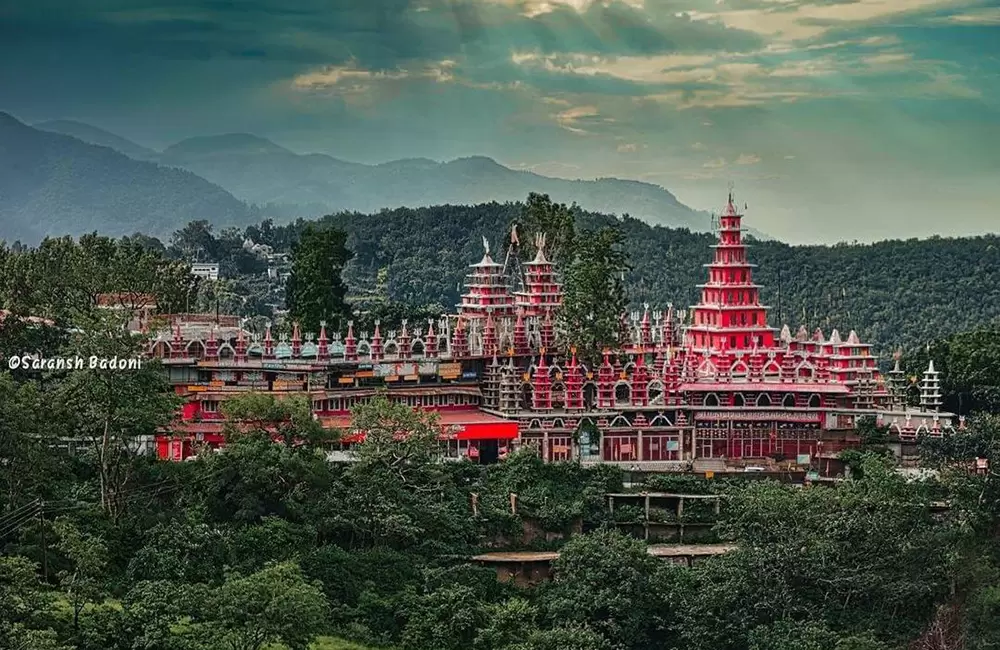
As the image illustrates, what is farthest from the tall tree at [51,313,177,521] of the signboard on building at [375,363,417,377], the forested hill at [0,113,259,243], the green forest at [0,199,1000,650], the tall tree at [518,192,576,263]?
the forested hill at [0,113,259,243]

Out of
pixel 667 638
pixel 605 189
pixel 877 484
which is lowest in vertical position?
pixel 667 638

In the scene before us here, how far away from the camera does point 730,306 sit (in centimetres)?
4953

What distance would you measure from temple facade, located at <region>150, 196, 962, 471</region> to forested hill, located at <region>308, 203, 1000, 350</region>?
13.0 metres

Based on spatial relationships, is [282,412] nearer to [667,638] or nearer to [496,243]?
[667,638]

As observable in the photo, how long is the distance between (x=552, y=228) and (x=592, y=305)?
758cm

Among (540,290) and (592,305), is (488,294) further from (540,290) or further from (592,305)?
(592,305)

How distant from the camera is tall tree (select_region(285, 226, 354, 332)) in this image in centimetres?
5169

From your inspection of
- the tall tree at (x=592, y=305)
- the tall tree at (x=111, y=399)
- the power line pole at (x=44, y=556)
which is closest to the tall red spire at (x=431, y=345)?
the tall tree at (x=592, y=305)

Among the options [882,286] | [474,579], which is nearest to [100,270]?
[474,579]

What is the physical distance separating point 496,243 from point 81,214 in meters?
105

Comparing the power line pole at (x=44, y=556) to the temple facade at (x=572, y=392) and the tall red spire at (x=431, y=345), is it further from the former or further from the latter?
the tall red spire at (x=431, y=345)

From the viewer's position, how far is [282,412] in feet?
129

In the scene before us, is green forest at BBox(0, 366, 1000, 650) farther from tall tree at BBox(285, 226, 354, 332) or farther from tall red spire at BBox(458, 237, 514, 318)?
tall red spire at BBox(458, 237, 514, 318)

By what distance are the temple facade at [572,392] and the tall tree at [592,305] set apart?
0.43 meters
